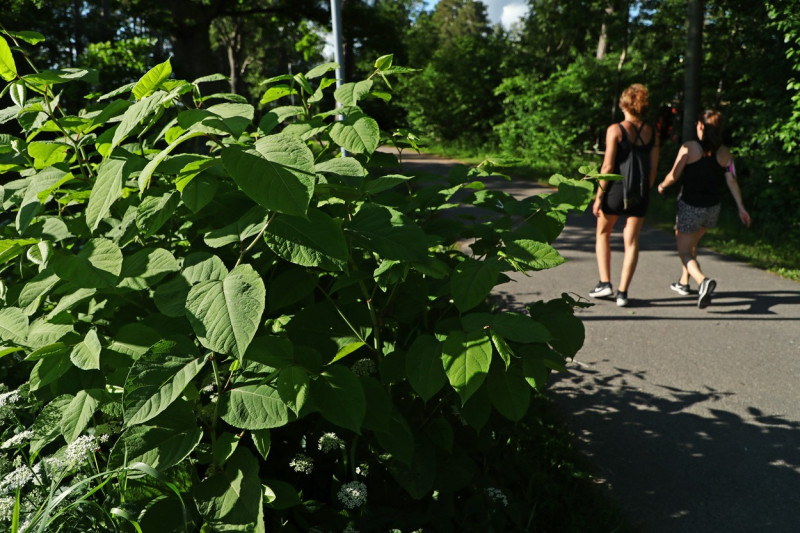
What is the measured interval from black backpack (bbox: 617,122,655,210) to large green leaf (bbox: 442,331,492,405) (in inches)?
183

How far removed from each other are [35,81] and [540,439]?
2853mm

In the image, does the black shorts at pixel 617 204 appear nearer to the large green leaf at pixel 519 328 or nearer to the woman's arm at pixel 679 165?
the woman's arm at pixel 679 165

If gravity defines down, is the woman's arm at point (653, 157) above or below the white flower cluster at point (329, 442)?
above

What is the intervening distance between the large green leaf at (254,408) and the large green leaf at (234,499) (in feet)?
0.69

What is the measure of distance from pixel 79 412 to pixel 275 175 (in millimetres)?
811

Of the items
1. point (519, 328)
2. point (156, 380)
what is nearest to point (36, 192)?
point (156, 380)

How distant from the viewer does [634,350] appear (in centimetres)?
500

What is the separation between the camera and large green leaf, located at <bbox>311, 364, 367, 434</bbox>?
4.78ft

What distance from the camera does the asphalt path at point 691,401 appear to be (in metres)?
3.04

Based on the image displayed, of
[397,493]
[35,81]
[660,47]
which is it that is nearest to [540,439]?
[397,493]

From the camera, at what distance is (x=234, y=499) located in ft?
4.87

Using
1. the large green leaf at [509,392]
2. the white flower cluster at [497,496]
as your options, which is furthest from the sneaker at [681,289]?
the large green leaf at [509,392]

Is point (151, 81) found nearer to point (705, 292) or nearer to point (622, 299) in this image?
point (622, 299)

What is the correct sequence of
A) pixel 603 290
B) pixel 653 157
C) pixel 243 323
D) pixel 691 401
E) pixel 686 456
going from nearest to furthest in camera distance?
pixel 243 323
pixel 686 456
pixel 691 401
pixel 653 157
pixel 603 290
